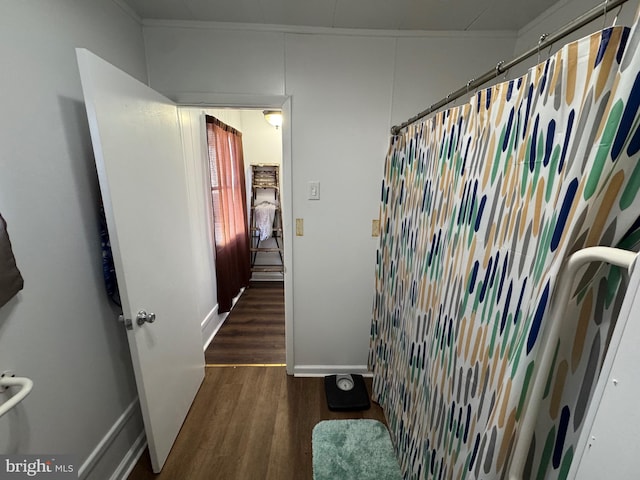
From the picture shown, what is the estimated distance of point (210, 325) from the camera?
8.32 ft

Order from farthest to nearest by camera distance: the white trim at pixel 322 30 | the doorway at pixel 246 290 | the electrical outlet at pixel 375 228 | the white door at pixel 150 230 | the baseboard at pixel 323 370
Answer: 1. the doorway at pixel 246 290
2. the baseboard at pixel 323 370
3. the electrical outlet at pixel 375 228
4. the white trim at pixel 322 30
5. the white door at pixel 150 230

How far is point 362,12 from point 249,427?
254cm

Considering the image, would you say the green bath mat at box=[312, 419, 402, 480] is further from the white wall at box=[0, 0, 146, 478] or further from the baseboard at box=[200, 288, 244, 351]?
the baseboard at box=[200, 288, 244, 351]

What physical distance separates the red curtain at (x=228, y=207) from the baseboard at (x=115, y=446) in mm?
1343

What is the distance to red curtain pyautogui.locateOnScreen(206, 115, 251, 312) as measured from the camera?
257cm

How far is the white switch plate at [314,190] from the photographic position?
1766 mm

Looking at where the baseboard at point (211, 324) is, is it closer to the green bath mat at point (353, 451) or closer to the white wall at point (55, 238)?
the white wall at point (55, 238)

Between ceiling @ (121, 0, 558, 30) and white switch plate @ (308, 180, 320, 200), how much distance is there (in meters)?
0.92

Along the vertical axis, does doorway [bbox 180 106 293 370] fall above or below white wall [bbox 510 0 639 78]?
below

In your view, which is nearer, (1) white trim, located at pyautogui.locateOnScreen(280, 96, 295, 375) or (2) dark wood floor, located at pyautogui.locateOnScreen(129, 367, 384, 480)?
(2) dark wood floor, located at pyautogui.locateOnScreen(129, 367, 384, 480)

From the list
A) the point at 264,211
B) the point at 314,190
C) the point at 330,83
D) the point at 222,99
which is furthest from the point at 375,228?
the point at 264,211

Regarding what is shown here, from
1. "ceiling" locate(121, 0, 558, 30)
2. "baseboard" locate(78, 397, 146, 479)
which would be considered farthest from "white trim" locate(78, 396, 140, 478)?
"ceiling" locate(121, 0, 558, 30)

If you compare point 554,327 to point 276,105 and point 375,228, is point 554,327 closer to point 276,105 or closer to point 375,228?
point 375,228
